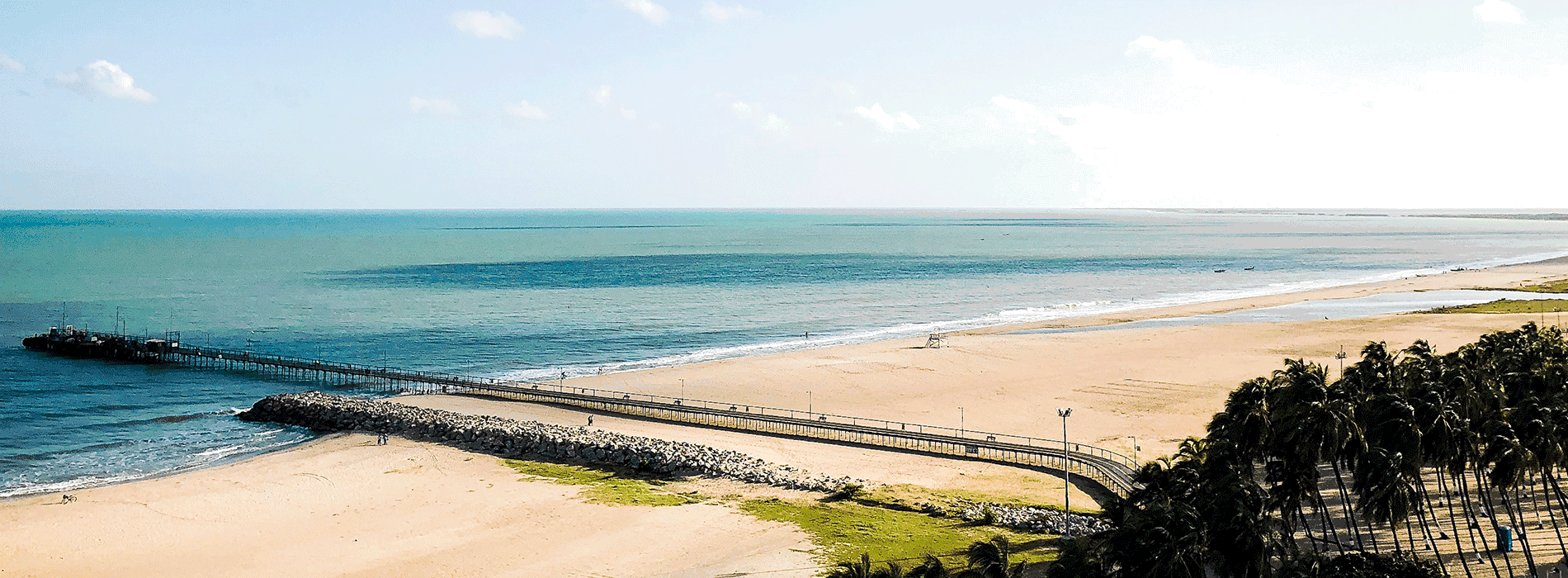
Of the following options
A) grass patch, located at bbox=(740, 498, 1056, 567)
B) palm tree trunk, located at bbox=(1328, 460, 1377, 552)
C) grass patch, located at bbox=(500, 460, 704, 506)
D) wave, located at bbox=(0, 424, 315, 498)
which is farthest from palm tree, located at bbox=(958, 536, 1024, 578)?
wave, located at bbox=(0, 424, 315, 498)

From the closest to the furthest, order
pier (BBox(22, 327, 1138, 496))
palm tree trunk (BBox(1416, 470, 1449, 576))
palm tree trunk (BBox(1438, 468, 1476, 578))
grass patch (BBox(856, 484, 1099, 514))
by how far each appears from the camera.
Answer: palm tree trunk (BBox(1416, 470, 1449, 576))
palm tree trunk (BBox(1438, 468, 1476, 578))
grass patch (BBox(856, 484, 1099, 514))
pier (BBox(22, 327, 1138, 496))

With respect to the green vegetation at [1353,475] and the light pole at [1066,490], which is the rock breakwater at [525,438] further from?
the green vegetation at [1353,475]

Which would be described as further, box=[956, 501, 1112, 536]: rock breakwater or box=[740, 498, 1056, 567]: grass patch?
box=[956, 501, 1112, 536]: rock breakwater

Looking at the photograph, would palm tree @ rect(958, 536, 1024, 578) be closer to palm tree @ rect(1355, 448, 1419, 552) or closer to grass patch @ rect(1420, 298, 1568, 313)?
palm tree @ rect(1355, 448, 1419, 552)

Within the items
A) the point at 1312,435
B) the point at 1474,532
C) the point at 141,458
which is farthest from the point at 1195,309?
the point at 141,458

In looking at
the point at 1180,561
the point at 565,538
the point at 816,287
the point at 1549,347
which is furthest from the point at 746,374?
the point at 816,287

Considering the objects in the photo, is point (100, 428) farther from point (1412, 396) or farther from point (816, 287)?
point (816, 287)

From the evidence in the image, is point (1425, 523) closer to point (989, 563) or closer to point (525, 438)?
point (989, 563)
